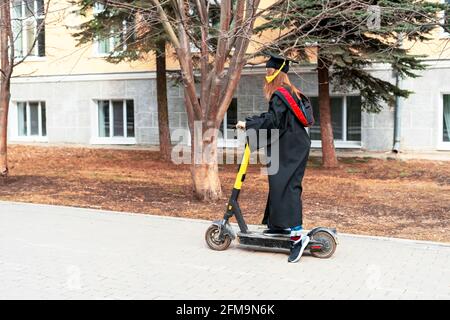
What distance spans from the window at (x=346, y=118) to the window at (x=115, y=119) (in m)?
6.66

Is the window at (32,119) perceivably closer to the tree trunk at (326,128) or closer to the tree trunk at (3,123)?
the tree trunk at (3,123)

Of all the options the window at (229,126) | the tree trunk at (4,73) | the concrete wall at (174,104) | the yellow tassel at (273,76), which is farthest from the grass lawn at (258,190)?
the yellow tassel at (273,76)

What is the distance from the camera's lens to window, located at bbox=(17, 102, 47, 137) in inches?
929

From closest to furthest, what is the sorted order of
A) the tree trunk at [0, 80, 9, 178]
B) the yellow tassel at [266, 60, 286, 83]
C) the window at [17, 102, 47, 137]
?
the yellow tassel at [266, 60, 286, 83] → the tree trunk at [0, 80, 9, 178] → the window at [17, 102, 47, 137]

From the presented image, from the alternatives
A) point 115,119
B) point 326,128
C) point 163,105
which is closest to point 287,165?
point 326,128

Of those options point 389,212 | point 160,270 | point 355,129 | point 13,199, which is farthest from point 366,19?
point 355,129

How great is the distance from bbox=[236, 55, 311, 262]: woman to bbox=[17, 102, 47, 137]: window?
17766 millimetres

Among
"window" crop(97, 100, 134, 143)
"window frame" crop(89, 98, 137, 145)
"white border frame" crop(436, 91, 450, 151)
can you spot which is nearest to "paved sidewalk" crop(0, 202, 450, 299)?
"white border frame" crop(436, 91, 450, 151)

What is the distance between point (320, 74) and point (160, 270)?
9955 mm

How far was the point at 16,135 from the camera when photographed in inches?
944

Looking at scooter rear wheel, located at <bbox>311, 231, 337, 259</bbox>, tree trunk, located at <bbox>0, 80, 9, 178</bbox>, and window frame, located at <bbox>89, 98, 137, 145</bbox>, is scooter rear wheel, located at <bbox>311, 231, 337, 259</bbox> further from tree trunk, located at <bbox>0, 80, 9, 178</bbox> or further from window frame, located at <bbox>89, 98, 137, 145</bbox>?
window frame, located at <bbox>89, 98, 137, 145</bbox>

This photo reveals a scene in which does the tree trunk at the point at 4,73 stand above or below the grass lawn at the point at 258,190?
above

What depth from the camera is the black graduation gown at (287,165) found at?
7.02 metres

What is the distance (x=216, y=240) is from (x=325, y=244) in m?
1.34
